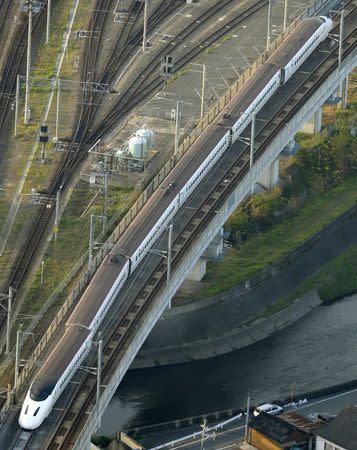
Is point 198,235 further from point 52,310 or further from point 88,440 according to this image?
point 88,440

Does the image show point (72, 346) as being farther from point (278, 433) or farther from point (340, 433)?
point (340, 433)

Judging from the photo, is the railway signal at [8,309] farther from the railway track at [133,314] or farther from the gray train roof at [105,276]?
the railway track at [133,314]

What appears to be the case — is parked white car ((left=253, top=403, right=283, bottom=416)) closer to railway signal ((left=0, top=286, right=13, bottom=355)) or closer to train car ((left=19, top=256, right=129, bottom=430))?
train car ((left=19, top=256, right=129, bottom=430))

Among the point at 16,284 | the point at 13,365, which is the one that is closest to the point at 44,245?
the point at 16,284

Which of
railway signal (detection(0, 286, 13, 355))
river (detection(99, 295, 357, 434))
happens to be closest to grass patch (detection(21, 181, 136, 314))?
railway signal (detection(0, 286, 13, 355))

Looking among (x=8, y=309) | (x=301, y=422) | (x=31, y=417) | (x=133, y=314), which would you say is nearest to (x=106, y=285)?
(x=133, y=314)

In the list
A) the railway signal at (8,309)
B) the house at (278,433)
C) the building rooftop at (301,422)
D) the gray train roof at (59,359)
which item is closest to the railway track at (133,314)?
the gray train roof at (59,359)
